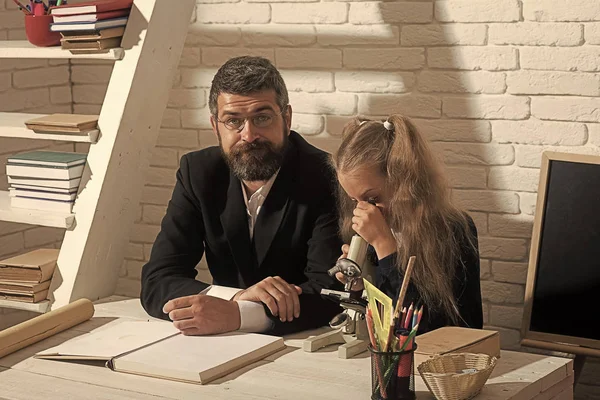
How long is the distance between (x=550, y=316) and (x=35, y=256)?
1.67 metres

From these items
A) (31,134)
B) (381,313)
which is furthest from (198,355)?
(31,134)

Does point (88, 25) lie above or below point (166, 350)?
above

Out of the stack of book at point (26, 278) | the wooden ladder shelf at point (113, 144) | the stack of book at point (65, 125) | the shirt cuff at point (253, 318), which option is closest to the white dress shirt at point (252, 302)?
the shirt cuff at point (253, 318)

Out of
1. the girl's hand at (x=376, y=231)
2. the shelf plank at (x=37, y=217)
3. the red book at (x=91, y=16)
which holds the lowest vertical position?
the shelf plank at (x=37, y=217)

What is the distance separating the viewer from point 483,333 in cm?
240

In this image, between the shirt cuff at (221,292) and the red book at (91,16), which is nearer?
the shirt cuff at (221,292)

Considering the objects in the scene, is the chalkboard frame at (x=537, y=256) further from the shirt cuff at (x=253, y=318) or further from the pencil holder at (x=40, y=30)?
the pencil holder at (x=40, y=30)

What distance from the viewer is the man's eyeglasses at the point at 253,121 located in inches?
117

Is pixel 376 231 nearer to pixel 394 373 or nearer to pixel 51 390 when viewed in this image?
pixel 394 373

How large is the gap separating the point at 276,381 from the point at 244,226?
88cm

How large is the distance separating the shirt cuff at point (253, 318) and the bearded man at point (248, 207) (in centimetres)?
10

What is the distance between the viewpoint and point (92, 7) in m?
3.05

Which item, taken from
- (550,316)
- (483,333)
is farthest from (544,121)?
(483,333)

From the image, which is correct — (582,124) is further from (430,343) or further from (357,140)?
(430,343)
